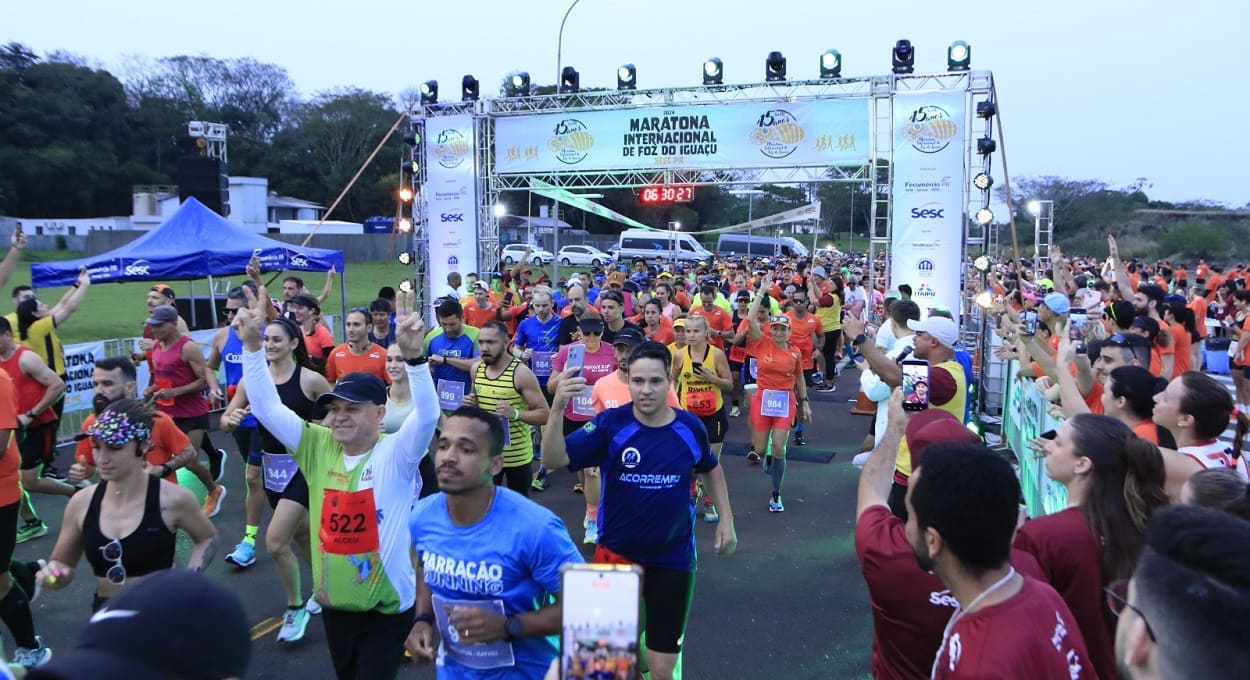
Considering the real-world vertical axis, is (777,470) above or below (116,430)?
below

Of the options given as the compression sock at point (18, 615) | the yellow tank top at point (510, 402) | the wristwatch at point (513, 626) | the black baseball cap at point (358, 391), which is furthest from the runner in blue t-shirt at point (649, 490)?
the compression sock at point (18, 615)

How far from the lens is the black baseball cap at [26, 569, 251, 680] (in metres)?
1.29

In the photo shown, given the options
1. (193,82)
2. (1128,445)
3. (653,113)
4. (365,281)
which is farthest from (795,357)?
(193,82)

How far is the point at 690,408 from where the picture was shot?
796cm

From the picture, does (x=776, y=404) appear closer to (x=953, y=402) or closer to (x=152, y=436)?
(x=953, y=402)

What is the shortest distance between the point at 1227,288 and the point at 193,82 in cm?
8070

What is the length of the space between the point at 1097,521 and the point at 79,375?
12388 millimetres

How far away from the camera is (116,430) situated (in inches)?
150

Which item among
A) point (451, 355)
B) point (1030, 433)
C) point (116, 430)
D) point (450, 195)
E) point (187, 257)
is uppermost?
point (450, 195)

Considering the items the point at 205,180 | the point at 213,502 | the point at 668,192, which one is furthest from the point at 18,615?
the point at 205,180

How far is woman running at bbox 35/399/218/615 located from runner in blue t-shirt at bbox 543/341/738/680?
1.76 metres

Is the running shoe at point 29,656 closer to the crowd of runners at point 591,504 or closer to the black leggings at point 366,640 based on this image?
the crowd of runners at point 591,504

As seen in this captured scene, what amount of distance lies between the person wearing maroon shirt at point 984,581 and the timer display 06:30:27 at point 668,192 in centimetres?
1511

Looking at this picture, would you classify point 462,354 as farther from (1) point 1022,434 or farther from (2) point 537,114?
(2) point 537,114
